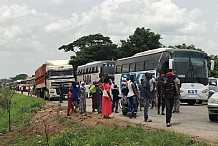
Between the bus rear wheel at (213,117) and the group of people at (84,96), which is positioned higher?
the group of people at (84,96)

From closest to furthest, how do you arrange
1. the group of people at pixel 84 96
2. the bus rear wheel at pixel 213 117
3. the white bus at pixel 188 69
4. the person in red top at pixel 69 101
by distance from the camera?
the bus rear wheel at pixel 213 117, the group of people at pixel 84 96, the person in red top at pixel 69 101, the white bus at pixel 188 69

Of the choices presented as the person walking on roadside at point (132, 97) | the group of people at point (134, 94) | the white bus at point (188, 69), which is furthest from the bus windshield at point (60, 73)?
the person walking on roadside at point (132, 97)

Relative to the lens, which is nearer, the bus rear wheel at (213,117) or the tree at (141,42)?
the bus rear wheel at (213,117)

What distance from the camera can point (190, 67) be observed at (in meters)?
26.0

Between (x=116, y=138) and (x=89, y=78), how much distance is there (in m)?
33.6

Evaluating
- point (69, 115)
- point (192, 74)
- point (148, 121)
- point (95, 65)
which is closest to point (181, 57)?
point (192, 74)

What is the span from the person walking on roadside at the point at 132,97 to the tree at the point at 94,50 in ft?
153

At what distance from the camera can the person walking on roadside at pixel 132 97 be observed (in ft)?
54.7

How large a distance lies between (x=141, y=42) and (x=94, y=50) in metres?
9.04

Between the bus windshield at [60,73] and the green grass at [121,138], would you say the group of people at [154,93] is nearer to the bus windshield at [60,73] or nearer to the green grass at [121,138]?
Result: the green grass at [121,138]

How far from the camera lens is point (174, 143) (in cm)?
979

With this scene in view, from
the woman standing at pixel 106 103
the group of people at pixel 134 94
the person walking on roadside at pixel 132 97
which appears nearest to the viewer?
the group of people at pixel 134 94

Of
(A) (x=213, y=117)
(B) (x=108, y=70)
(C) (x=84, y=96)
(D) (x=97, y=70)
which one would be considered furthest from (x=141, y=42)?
(A) (x=213, y=117)

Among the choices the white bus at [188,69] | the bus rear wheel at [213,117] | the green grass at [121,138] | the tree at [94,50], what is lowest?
the green grass at [121,138]
